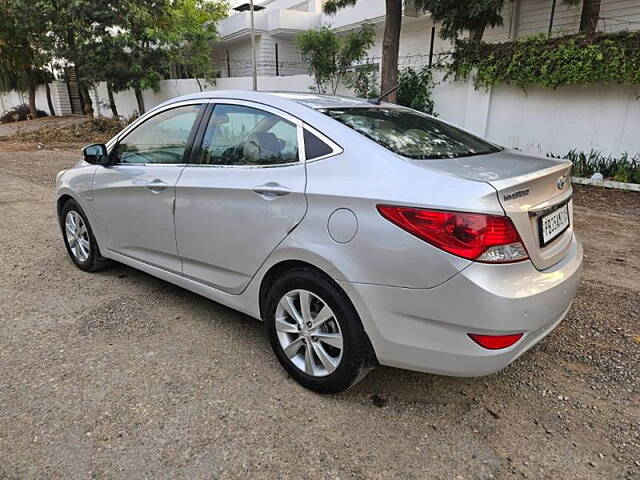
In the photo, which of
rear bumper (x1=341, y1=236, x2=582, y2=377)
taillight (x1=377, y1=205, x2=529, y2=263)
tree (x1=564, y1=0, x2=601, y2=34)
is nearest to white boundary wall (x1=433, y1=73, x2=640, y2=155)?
tree (x1=564, y1=0, x2=601, y2=34)

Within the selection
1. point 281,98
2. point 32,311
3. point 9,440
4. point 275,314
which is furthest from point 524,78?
point 9,440

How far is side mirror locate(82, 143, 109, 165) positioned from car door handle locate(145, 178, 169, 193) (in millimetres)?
745

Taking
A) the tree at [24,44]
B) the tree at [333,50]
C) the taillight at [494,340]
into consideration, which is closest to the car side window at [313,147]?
the taillight at [494,340]

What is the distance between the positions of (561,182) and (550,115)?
761 cm

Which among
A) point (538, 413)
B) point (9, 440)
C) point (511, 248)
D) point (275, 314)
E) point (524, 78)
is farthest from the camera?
point (524, 78)

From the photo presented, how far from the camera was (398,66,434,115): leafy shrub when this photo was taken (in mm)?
10391

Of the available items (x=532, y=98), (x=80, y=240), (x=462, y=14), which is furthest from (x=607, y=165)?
(x=80, y=240)

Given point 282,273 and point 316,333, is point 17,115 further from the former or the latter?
point 316,333

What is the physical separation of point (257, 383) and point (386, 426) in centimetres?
77

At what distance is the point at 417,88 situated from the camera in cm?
1048

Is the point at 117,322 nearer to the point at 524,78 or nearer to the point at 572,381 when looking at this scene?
the point at 572,381

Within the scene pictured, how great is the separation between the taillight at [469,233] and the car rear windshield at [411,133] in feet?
1.64

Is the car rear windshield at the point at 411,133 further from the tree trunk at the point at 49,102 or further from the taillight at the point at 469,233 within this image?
the tree trunk at the point at 49,102

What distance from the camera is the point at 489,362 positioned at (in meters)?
2.03
